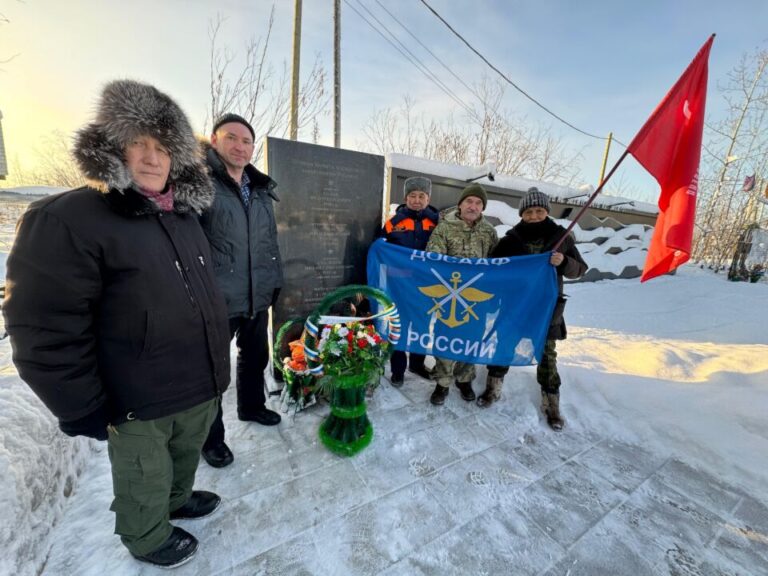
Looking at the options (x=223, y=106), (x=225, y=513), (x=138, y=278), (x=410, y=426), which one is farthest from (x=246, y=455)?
(x=223, y=106)

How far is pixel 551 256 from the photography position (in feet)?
8.41

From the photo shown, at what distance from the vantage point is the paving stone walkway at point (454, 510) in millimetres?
1529

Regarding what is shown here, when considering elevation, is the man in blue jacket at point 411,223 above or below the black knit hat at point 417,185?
below

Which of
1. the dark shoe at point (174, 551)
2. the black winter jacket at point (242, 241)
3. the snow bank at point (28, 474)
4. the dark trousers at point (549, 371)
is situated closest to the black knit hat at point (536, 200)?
the dark trousers at point (549, 371)

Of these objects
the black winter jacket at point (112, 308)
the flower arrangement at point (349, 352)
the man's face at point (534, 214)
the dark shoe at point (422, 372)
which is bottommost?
the dark shoe at point (422, 372)

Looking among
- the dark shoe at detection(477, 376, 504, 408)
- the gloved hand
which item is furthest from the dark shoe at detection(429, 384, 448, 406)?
the gloved hand

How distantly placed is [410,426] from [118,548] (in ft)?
6.04

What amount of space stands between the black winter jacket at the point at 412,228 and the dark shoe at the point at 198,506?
2414 millimetres

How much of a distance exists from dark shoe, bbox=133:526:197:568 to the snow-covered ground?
109mm

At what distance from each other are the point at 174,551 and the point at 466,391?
235 centimetres

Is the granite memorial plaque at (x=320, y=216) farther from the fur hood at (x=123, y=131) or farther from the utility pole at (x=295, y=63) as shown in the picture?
the utility pole at (x=295, y=63)

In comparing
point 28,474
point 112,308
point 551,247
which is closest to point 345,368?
point 112,308

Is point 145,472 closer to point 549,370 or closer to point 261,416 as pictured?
point 261,416

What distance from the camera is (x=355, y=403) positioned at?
2234 mm
